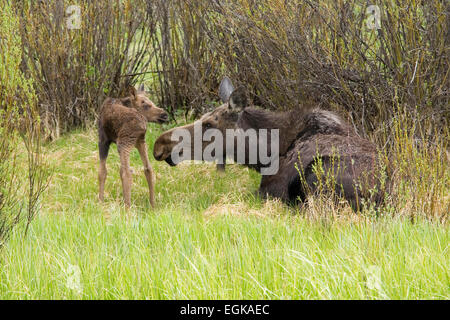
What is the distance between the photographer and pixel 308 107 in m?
7.02

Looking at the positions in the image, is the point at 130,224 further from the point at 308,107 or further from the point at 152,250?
the point at 308,107

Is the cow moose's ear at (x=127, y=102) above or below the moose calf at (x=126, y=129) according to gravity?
above

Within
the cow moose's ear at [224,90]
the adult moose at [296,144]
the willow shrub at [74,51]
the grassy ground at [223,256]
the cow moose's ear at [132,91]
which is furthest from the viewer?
the willow shrub at [74,51]

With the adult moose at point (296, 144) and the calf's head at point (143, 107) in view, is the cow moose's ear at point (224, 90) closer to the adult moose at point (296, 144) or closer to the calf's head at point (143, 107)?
the adult moose at point (296, 144)

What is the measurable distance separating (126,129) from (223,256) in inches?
97.1

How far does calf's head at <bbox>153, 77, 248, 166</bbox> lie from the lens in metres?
6.89

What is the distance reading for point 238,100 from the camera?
697 cm

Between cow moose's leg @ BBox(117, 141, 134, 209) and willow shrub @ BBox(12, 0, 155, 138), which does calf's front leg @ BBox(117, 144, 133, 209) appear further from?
willow shrub @ BBox(12, 0, 155, 138)

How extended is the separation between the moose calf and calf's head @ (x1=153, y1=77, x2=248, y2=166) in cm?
17

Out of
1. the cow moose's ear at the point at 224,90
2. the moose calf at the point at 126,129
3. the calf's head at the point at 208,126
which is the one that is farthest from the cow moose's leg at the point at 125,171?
the cow moose's ear at the point at 224,90

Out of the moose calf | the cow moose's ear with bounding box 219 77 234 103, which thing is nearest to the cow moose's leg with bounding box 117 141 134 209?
the moose calf

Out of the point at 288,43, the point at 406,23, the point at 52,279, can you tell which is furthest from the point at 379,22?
the point at 52,279

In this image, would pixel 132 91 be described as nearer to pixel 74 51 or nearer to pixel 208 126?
pixel 208 126

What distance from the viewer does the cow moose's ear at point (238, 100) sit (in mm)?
6855
